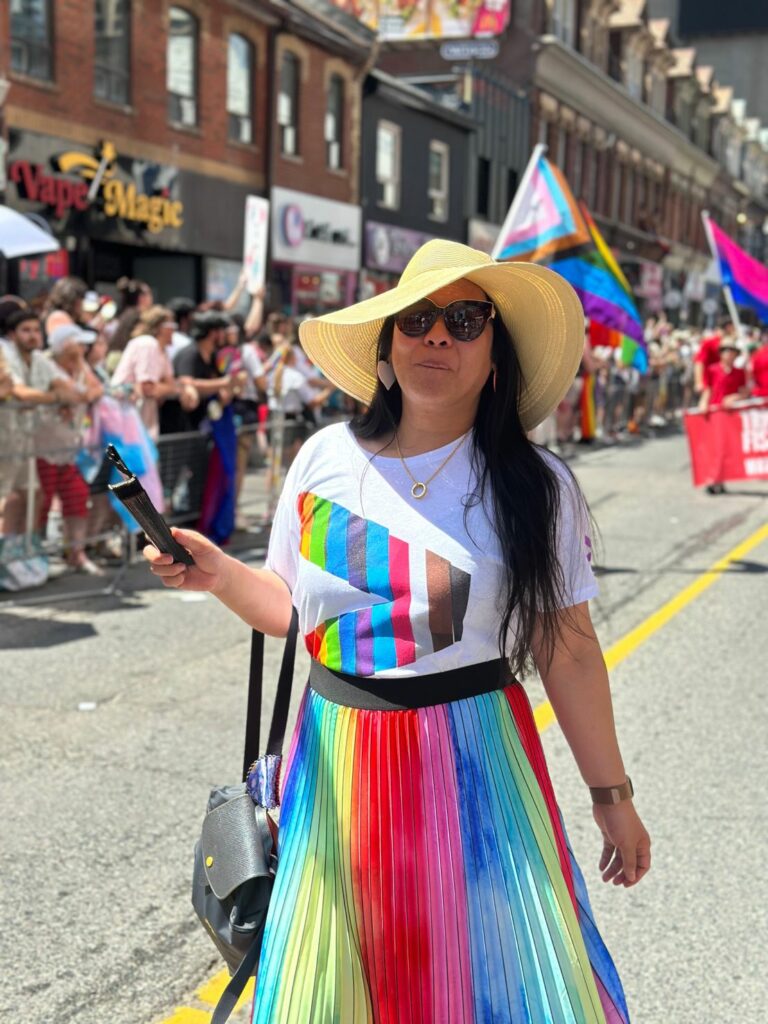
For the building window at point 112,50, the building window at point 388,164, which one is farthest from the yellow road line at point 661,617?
the building window at point 388,164

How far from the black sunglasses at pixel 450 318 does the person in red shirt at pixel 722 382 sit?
11951 mm

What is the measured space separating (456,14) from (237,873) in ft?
116

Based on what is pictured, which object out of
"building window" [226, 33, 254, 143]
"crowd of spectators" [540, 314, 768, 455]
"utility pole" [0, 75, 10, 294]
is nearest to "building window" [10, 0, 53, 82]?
"utility pole" [0, 75, 10, 294]

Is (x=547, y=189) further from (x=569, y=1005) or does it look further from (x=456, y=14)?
(x=456, y=14)

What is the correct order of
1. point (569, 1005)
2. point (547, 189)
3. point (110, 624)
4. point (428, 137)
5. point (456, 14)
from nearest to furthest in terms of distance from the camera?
1. point (569, 1005)
2. point (110, 624)
3. point (547, 189)
4. point (428, 137)
5. point (456, 14)

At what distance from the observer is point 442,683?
7.05 feet

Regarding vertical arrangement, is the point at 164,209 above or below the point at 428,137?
below

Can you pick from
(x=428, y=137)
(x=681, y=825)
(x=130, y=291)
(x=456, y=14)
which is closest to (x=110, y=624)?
(x=681, y=825)

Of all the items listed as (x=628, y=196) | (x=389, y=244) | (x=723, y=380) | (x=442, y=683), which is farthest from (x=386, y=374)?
(x=628, y=196)

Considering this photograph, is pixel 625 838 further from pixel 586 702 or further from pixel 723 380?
pixel 723 380

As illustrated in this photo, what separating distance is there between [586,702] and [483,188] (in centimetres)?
3239

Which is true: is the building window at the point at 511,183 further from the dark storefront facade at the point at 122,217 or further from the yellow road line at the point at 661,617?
the yellow road line at the point at 661,617

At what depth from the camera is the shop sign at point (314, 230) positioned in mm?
22953

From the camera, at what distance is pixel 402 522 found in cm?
219
